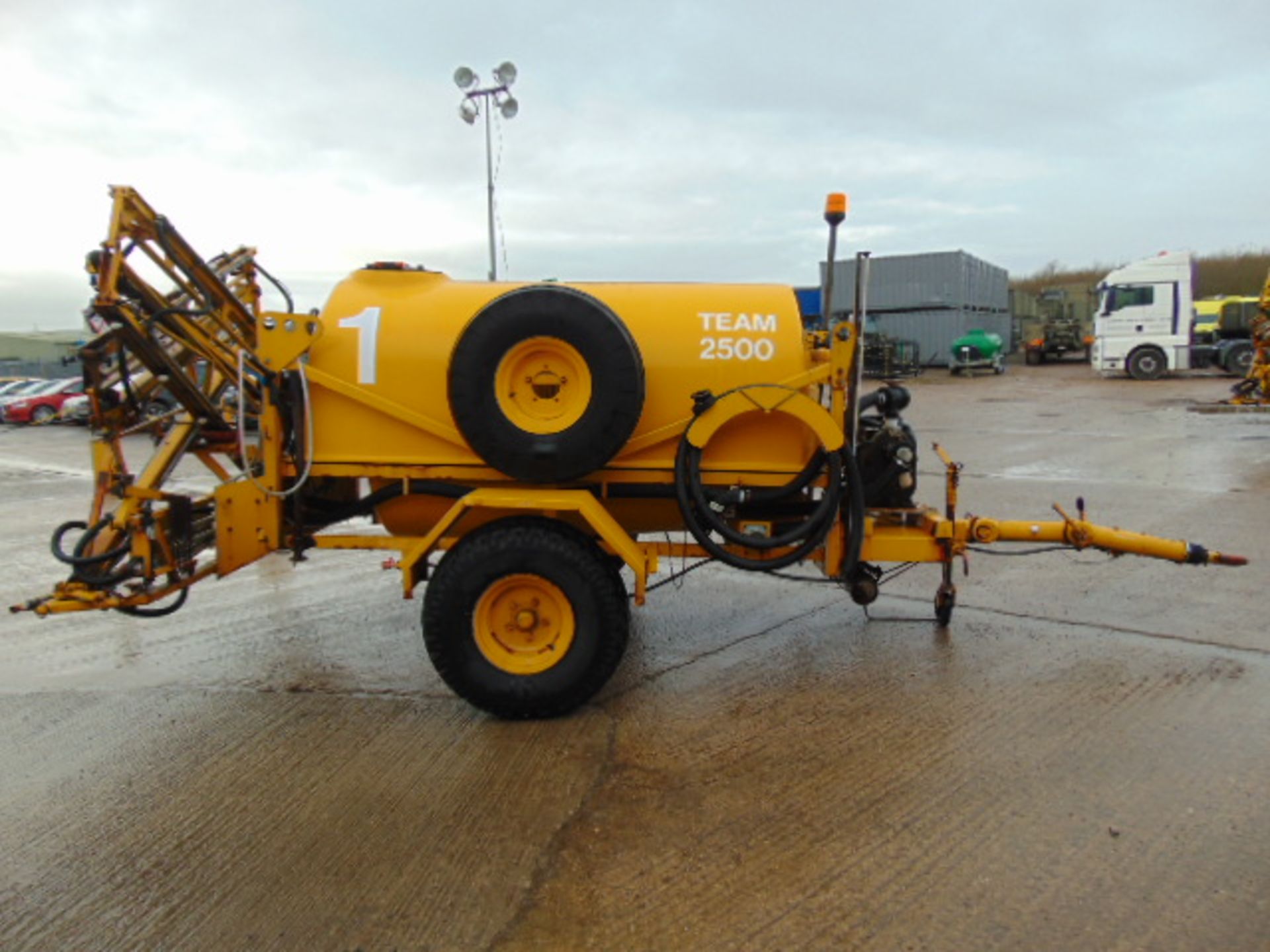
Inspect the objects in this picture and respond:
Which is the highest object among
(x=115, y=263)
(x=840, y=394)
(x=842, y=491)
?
(x=115, y=263)

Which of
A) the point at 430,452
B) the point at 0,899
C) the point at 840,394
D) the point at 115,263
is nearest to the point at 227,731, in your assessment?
the point at 0,899

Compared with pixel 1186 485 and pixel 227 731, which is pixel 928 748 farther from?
pixel 1186 485

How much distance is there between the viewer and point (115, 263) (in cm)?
376

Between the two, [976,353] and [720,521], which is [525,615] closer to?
[720,521]

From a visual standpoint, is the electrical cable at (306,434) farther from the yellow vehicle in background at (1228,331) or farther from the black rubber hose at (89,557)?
the yellow vehicle in background at (1228,331)

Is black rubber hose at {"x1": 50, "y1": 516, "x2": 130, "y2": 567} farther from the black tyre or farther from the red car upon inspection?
the red car

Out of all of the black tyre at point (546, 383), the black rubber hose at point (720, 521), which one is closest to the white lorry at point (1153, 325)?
the black rubber hose at point (720, 521)

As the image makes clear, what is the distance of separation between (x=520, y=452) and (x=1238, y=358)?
28134 millimetres

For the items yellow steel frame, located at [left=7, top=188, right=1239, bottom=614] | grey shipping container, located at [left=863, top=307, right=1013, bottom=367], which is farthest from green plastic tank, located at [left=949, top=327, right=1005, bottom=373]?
yellow steel frame, located at [left=7, top=188, right=1239, bottom=614]

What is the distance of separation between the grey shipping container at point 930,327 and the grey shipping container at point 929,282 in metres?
0.26

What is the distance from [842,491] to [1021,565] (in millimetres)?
2960

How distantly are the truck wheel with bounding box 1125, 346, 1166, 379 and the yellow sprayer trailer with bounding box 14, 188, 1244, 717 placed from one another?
2341cm

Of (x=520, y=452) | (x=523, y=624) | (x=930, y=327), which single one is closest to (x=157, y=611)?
(x=523, y=624)

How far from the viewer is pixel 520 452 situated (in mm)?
3803
